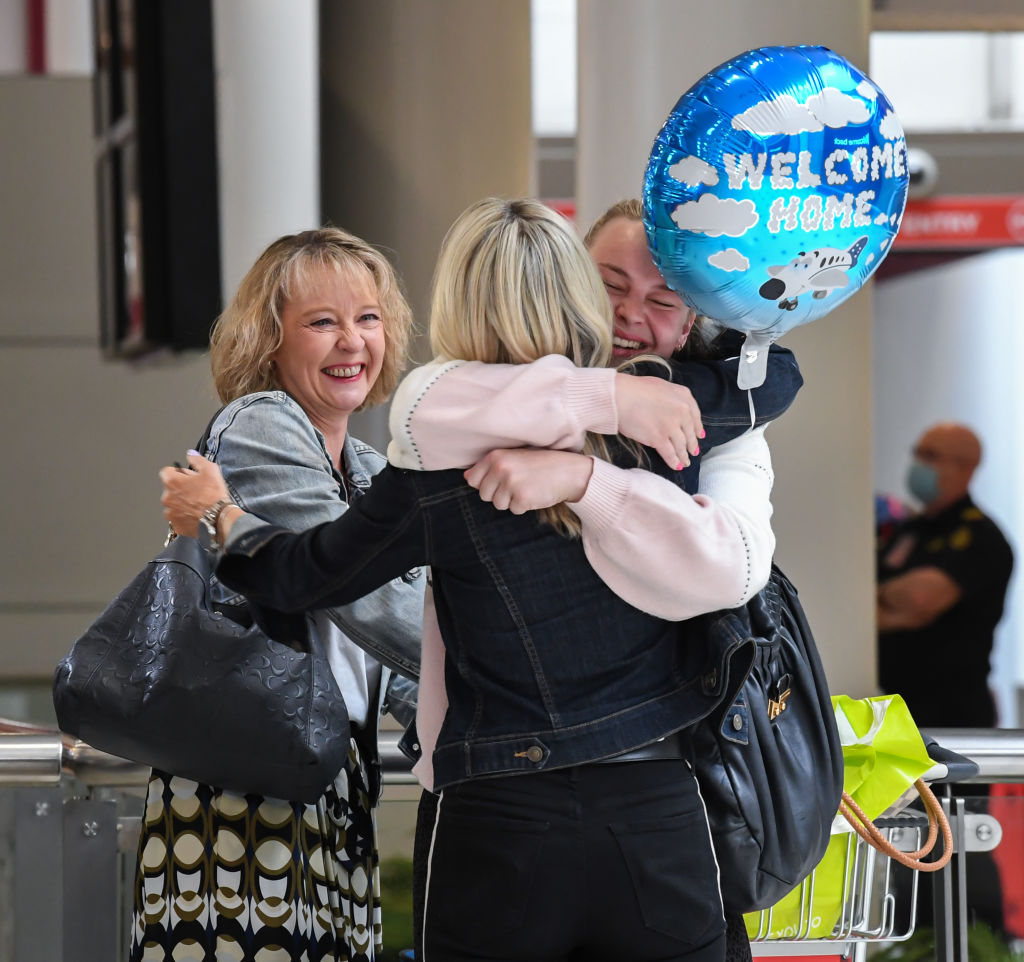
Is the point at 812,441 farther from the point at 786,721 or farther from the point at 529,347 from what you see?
the point at 529,347

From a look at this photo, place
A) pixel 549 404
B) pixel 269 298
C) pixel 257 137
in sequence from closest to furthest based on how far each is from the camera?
pixel 549 404 < pixel 269 298 < pixel 257 137

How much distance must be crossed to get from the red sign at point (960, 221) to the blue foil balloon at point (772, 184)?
8.03 m

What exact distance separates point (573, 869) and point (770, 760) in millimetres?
421

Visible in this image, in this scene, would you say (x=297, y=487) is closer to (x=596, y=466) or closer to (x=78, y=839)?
(x=596, y=466)

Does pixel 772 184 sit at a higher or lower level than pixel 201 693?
higher

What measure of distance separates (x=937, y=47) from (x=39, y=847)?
10248mm

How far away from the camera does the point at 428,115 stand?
6.51 metres

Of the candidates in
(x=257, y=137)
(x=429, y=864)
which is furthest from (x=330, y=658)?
(x=257, y=137)

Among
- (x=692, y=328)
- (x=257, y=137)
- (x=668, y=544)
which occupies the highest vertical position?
(x=257, y=137)

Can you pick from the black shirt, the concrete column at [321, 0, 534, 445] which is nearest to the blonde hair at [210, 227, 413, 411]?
the concrete column at [321, 0, 534, 445]

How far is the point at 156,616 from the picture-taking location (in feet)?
7.38

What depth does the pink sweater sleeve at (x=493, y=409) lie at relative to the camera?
5.89 ft

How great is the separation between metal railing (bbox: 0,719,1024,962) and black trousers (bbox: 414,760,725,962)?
101 centimetres

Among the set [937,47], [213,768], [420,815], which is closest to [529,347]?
[420,815]
